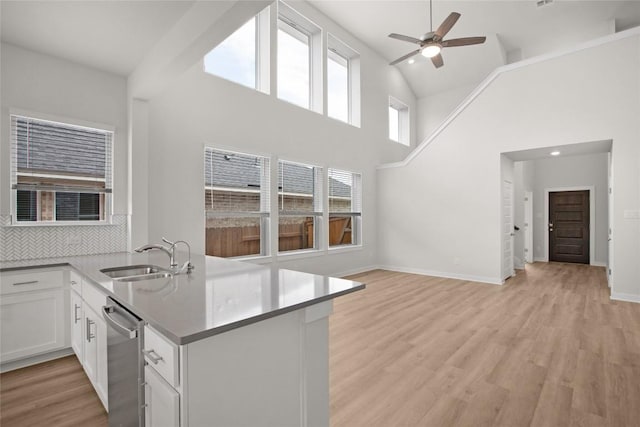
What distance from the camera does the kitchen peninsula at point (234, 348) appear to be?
1.14 metres

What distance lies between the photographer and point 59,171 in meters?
3.13

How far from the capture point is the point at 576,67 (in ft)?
16.4

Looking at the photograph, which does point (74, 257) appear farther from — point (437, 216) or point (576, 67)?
point (576, 67)

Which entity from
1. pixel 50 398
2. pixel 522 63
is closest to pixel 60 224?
pixel 50 398

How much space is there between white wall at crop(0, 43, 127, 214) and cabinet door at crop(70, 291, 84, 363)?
113cm

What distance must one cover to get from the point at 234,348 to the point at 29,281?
2.38 metres

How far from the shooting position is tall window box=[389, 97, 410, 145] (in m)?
8.98

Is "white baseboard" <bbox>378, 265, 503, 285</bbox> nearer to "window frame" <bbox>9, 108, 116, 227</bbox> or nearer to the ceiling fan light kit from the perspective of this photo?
the ceiling fan light kit

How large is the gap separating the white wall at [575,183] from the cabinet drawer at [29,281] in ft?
34.0

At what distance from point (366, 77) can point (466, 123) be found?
2.52 metres

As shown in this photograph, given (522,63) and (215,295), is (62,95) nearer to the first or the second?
(215,295)

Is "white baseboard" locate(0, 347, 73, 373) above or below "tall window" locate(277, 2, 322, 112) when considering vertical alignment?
below

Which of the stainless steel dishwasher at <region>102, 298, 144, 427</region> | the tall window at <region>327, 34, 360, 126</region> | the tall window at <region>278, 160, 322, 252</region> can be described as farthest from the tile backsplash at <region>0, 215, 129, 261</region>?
the tall window at <region>327, 34, 360, 126</region>

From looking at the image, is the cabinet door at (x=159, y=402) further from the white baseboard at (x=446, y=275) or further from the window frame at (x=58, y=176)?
the white baseboard at (x=446, y=275)
